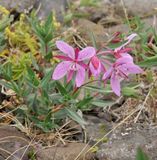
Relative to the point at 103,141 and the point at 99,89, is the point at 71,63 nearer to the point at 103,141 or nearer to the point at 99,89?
the point at 99,89

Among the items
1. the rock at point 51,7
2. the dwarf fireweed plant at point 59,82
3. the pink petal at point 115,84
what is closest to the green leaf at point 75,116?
the dwarf fireweed plant at point 59,82

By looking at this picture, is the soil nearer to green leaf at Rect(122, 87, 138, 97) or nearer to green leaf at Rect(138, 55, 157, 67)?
green leaf at Rect(122, 87, 138, 97)

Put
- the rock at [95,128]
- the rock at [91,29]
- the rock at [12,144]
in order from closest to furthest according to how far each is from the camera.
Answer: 1. the rock at [12,144]
2. the rock at [95,128]
3. the rock at [91,29]

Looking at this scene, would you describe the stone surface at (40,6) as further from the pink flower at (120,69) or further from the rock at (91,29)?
the pink flower at (120,69)

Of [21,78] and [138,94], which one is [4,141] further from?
[138,94]

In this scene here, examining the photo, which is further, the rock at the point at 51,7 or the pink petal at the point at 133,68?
the rock at the point at 51,7

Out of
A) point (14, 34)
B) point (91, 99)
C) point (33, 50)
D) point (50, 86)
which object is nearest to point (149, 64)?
point (91, 99)

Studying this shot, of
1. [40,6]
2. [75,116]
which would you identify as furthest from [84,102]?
[40,6]
